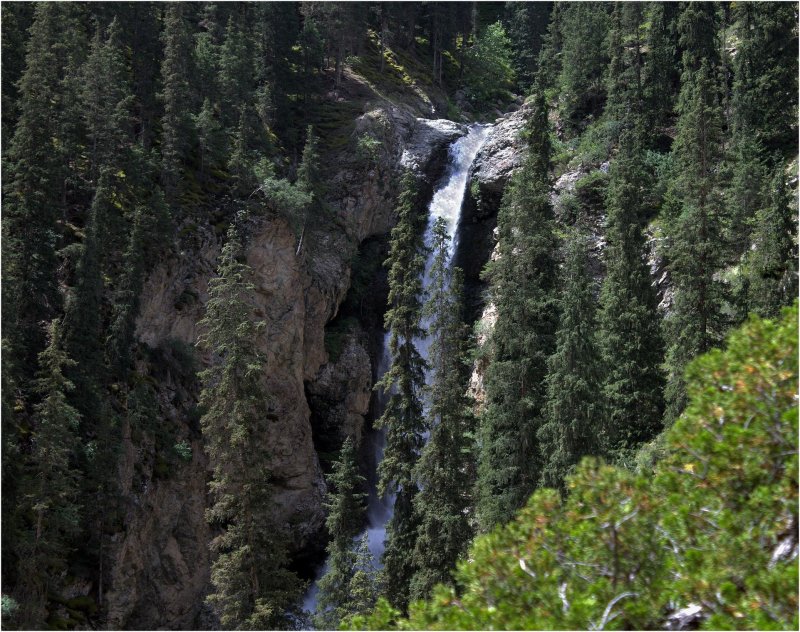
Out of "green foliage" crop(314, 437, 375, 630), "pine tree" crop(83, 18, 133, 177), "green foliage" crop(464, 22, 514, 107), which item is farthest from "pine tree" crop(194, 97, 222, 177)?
"green foliage" crop(464, 22, 514, 107)

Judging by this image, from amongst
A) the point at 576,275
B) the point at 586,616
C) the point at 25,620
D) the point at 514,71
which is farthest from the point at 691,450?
the point at 514,71

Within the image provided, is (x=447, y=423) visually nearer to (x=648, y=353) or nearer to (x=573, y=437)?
(x=573, y=437)

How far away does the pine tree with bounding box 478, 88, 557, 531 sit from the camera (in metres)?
27.7

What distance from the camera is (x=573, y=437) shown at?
25.8m

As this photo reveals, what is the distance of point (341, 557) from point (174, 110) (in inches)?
1062

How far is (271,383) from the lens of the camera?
41.7 meters

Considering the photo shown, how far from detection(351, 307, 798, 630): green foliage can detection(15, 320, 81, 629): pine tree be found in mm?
19113

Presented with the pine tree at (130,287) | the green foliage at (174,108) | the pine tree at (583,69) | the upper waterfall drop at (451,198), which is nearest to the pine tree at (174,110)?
the green foliage at (174,108)

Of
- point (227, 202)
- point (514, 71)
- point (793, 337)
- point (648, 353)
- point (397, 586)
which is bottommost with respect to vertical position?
point (397, 586)

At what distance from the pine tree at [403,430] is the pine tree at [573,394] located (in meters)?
4.81

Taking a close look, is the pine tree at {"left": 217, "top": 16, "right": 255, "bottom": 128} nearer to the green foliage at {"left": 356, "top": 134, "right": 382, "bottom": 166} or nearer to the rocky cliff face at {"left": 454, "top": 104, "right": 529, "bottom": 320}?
the green foliage at {"left": 356, "top": 134, "right": 382, "bottom": 166}

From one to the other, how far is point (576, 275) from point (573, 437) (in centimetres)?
570

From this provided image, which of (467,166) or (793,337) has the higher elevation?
(467,166)

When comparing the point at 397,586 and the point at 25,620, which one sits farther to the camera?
the point at 397,586
